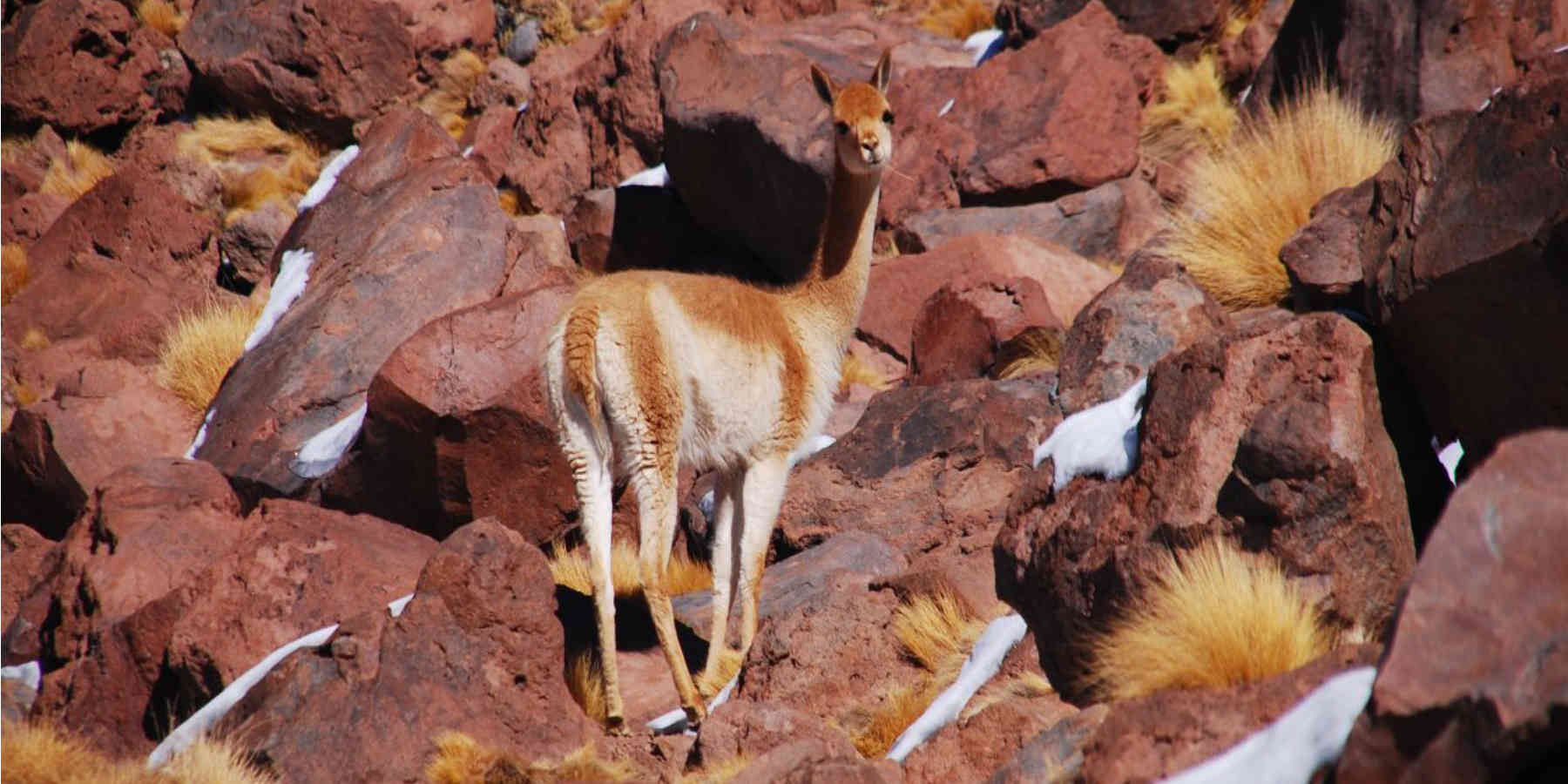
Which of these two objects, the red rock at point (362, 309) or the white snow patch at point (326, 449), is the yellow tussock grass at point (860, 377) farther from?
the white snow patch at point (326, 449)

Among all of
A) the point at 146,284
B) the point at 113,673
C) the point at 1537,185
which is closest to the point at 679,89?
the point at 146,284

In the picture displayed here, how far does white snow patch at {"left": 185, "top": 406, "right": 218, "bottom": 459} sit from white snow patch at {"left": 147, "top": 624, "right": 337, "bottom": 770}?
16.6 feet

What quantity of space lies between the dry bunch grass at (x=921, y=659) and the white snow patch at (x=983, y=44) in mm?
10175

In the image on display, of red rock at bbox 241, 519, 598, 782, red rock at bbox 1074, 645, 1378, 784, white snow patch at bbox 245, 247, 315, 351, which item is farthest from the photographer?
white snow patch at bbox 245, 247, 315, 351

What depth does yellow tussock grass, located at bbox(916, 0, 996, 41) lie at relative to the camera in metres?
17.8

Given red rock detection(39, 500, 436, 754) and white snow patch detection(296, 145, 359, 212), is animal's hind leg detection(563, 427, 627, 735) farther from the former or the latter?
white snow patch detection(296, 145, 359, 212)

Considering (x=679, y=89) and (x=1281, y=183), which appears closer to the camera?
(x=1281, y=183)

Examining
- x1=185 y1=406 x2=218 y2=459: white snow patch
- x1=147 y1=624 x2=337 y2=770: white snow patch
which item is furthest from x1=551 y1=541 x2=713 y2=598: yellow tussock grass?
x1=185 y1=406 x2=218 y2=459: white snow patch

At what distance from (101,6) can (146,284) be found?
5.85 metres

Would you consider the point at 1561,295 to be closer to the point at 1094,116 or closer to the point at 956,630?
the point at 956,630

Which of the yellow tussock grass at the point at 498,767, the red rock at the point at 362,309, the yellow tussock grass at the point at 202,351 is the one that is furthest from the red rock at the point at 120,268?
the yellow tussock grass at the point at 498,767

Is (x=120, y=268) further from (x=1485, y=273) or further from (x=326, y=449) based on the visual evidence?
(x=1485, y=273)

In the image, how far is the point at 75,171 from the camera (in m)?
19.7

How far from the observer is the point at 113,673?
782 cm
